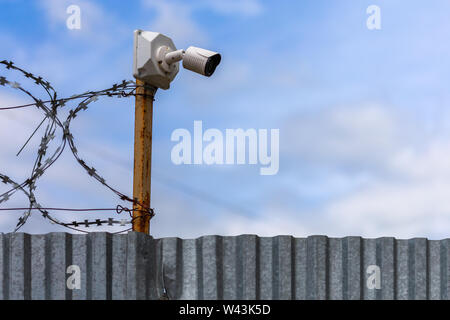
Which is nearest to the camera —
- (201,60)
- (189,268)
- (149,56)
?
(189,268)

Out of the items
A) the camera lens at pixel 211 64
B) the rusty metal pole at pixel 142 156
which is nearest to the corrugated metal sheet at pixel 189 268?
the rusty metal pole at pixel 142 156

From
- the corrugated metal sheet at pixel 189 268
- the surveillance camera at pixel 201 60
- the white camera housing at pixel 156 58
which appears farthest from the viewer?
the white camera housing at pixel 156 58

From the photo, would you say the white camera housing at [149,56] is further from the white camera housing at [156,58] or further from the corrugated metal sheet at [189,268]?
the corrugated metal sheet at [189,268]

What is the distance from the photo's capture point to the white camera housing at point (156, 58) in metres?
6.27

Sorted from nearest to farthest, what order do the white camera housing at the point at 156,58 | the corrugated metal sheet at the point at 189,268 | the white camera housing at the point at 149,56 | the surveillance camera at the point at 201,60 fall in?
the corrugated metal sheet at the point at 189,268 < the surveillance camera at the point at 201,60 < the white camera housing at the point at 156,58 < the white camera housing at the point at 149,56

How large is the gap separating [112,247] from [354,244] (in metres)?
2.37

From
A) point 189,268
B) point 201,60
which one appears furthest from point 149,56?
point 189,268

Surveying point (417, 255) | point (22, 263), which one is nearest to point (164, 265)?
point (22, 263)

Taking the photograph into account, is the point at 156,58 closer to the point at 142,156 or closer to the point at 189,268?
the point at 142,156

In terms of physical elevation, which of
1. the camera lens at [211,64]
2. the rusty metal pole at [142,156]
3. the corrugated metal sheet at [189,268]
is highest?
the camera lens at [211,64]

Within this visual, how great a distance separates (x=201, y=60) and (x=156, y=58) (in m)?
0.55

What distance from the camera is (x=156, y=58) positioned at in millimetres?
6434

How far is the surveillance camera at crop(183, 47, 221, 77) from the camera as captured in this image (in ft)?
20.2
